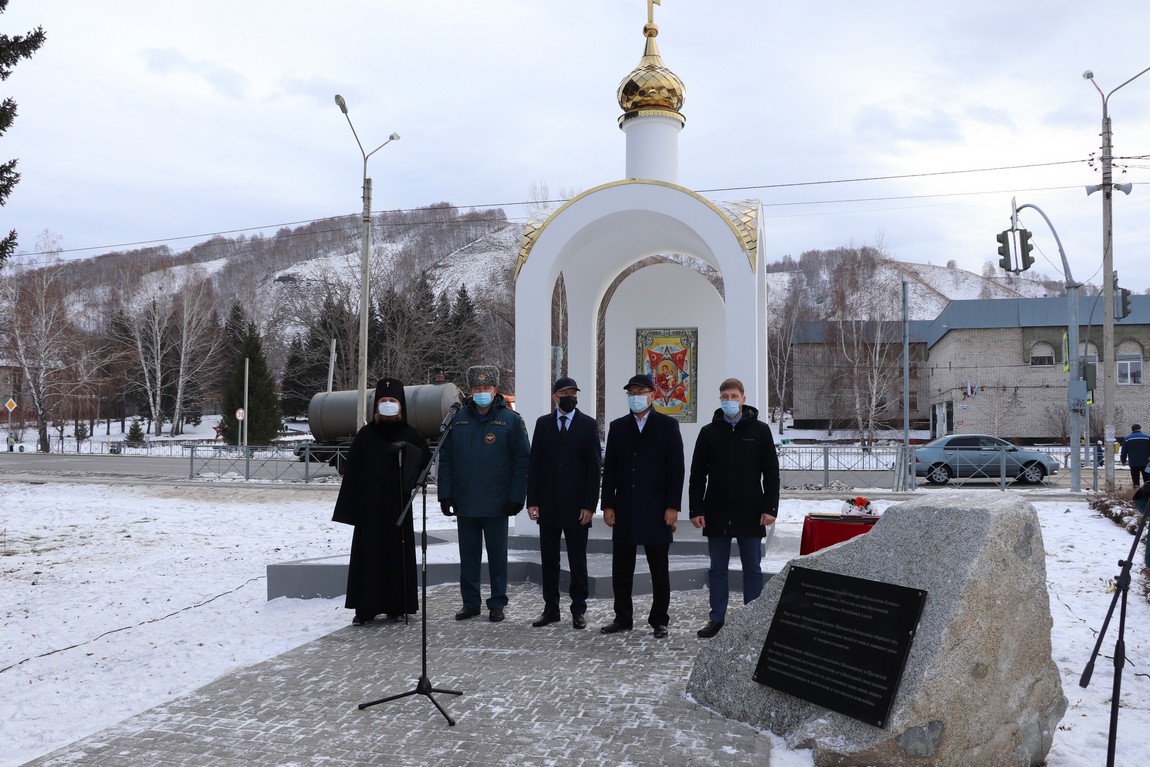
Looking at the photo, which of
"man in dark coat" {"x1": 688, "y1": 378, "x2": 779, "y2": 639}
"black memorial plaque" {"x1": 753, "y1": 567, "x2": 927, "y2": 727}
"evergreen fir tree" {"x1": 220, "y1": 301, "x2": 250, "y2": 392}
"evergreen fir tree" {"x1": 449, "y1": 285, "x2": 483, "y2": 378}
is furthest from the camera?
"evergreen fir tree" {"x1": 220, "y1": 301, "x2": 250, "y2": 392}

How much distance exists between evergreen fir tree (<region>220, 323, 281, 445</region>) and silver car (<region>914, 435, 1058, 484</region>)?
2763 centimetres

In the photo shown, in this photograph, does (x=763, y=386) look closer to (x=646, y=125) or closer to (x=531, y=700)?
(x=646, y=125)

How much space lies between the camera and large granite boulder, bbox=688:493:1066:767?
147 inches

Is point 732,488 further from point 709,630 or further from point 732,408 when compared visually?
point 709,630

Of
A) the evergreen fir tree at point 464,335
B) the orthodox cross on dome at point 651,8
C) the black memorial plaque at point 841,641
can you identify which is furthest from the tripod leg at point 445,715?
the evergreen fir tree at point 464,335

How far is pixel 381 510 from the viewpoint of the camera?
6.55 metres

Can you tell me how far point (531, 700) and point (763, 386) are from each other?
664 cm

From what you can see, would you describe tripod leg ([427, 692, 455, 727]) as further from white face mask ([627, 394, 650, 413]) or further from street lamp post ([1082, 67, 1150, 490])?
street lamp post ([1082, 67, 1150, 490])

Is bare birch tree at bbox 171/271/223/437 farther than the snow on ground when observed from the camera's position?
Yes

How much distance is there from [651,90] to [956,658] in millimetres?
8015

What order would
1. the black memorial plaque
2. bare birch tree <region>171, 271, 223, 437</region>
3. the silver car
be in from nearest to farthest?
the black memorial plaque < the silver car < bare birch tree <region>171, 271, 223, 437</region>

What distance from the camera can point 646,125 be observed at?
1035 centimetres

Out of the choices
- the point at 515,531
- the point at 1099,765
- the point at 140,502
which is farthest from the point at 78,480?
the point at 1099,765

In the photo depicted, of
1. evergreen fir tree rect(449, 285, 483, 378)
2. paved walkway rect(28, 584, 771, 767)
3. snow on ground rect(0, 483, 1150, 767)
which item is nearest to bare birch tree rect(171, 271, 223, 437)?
evergreen fir tree rect(449, 285, 483, 378)
